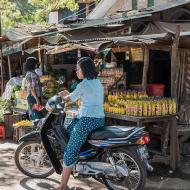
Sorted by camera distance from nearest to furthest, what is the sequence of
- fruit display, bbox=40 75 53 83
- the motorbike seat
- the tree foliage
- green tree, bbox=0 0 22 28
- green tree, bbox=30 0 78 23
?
the motorbike seat
fruit display, bbox=40 75 53 83
green tree, bbox=30 0 78 23
the tree foliage
green tree, bbox=0 0 22 28

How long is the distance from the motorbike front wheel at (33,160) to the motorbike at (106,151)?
22cm

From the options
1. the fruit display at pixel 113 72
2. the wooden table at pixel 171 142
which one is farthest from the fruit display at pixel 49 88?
the wooden table at pixel 171 142

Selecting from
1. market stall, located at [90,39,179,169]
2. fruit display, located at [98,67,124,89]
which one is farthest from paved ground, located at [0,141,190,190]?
fruit display, located at [98,67,124,89]

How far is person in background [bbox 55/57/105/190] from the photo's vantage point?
232 inches

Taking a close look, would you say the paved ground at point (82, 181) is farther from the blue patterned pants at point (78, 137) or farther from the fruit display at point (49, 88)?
the fruit display at point (49, 88)

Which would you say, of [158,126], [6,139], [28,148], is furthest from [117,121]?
[6,139]

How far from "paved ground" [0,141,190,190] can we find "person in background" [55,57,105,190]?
0.82m

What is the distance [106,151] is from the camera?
603 centimetres

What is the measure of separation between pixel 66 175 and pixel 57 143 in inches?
25.6

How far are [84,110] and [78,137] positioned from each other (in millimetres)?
388

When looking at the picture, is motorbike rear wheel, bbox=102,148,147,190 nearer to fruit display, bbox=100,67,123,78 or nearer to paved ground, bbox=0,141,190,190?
paved ground, bbox=0,141,190,190

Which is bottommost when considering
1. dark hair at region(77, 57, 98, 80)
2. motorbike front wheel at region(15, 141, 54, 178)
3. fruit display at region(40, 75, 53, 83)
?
motorbike front wheel at region(15, 141, 54, 178)

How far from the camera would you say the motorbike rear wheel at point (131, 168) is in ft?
19.2

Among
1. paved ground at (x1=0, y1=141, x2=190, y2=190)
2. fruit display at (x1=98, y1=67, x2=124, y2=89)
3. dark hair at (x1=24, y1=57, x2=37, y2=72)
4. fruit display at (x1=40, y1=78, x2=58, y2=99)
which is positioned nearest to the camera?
paved ground at (x1=0, y1=141, x2=190, y2=190)
